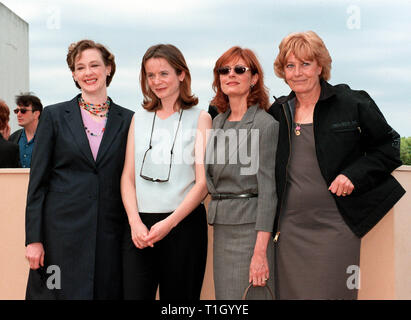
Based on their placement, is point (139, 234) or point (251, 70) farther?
point (251, 70)

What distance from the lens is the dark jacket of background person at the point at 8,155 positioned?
5691 millimetres

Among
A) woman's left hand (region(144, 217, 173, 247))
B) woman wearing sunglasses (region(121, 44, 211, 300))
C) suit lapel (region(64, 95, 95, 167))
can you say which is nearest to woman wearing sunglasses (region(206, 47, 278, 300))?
woman wearing sunglasses (region(121, 44, 211, 300))

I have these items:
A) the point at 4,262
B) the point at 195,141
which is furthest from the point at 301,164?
the point at 4,262

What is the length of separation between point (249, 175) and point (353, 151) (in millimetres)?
765

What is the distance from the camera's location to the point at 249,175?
3209 mm

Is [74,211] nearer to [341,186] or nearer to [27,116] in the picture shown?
[341,186]

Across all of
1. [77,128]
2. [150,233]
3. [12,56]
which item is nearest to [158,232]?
[150,233]

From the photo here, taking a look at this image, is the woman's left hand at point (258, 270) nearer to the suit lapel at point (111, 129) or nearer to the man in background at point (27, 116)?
the suit lapel at point (111, 129)

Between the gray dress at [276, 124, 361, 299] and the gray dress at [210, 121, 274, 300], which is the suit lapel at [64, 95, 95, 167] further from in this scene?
the gray dress at [276, 124, 361, 299]

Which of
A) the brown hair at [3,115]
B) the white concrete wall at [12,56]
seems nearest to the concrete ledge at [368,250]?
the brown hair at [3,115]

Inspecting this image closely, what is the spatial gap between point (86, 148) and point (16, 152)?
277 cm

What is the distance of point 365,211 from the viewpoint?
132 inches

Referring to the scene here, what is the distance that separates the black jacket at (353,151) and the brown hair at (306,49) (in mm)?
164

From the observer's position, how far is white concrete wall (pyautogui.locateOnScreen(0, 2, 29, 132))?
1605 cm
